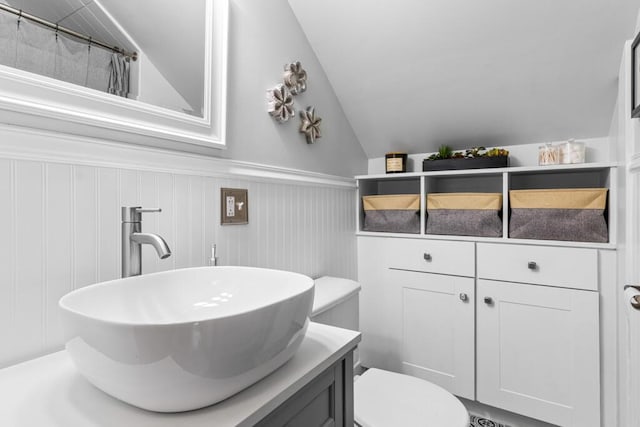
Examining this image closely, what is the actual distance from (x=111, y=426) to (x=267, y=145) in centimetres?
113

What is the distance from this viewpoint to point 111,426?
0.49 m

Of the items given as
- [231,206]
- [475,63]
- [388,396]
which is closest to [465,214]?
[475,63]

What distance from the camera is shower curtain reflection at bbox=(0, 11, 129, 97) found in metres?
0.75

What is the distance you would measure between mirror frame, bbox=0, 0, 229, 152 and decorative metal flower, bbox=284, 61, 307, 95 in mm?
372

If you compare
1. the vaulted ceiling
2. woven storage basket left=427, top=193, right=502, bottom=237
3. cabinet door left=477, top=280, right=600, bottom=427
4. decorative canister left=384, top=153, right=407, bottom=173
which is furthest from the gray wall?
cabinet door left=477, top=280, right=600, bottom=427

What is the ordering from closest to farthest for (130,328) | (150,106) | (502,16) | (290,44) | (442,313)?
(130,328) → (150,106) → (502,16) → (290,44) → (442,313)

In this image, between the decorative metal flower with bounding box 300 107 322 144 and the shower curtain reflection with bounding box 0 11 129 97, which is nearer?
the shower curtain reflection with bounding box 0 11 129 97

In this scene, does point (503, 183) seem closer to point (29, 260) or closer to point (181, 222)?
point (181, 222)

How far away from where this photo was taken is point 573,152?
5.33 feet

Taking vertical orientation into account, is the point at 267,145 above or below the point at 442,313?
above

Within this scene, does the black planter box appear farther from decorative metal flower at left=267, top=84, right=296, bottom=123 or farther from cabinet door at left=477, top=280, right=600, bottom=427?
decorative metal flower at left=267, top=84, right=296, bottom=123

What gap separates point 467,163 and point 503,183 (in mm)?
201

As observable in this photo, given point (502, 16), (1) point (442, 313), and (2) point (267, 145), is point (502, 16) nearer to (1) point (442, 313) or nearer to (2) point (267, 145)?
(2) point (267, 145)

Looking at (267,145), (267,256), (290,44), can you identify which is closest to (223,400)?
(267,256)
